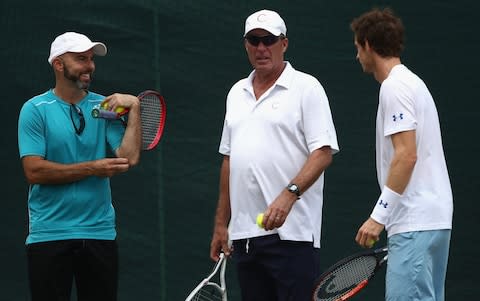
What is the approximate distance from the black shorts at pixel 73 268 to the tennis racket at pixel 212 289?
1.69ft

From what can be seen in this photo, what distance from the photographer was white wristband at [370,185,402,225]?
4.46 meters

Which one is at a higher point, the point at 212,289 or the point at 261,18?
the point at 261,18

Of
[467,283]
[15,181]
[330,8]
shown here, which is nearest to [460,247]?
[467,283]

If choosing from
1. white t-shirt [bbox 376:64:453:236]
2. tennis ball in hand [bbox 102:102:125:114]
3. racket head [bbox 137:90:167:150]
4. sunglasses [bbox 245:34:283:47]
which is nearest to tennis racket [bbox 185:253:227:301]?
racket head [bbox 137:90:167:150]

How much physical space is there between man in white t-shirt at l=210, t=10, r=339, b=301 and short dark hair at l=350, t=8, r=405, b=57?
1.65ft

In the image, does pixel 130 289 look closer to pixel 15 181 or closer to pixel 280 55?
pixel 15 181

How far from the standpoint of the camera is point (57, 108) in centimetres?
528

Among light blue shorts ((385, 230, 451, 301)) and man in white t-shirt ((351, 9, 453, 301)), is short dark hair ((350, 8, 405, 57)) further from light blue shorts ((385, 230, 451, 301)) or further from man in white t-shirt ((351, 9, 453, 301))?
light blue shorts ((385, 230, 451, 301))

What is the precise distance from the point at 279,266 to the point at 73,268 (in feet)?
3.23

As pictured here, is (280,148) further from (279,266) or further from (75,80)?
(75,80)

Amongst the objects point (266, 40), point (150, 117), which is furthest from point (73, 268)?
point (266, 40)

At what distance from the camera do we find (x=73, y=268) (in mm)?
5359

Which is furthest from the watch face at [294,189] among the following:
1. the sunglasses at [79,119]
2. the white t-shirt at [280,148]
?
the sunglasses at [79,119]

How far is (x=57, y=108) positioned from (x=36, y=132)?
0.49 feet
